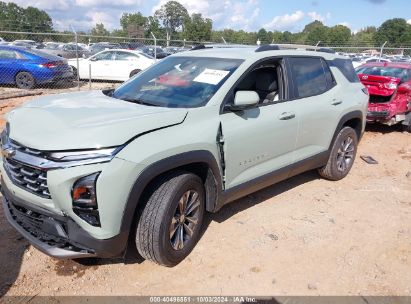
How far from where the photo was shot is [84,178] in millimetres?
2619

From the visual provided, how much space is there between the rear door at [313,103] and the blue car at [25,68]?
9.71 meters

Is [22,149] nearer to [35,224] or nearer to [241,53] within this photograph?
[35,224]

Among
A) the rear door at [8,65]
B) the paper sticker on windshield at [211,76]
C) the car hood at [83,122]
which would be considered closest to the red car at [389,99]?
the paper sticker on windshield at [211,76]

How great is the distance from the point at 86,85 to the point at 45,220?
12.2 metres

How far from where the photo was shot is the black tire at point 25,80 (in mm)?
12109

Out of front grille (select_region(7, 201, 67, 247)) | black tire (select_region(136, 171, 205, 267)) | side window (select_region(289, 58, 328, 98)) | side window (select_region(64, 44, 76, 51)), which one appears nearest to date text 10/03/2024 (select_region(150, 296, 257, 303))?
black tire (select_region(136, 171, 205, 267))

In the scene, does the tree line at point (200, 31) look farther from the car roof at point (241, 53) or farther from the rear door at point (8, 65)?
the car roof at point (241, 53)

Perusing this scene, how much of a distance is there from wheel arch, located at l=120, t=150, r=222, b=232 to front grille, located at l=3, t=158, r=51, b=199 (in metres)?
0.59

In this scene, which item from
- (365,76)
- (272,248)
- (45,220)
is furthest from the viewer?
(365,76)

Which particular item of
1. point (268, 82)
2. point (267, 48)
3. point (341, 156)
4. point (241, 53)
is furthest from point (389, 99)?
point (241, 53)

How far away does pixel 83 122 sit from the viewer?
2869 millimetres

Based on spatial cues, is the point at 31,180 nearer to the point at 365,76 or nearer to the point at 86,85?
the point at 365,76

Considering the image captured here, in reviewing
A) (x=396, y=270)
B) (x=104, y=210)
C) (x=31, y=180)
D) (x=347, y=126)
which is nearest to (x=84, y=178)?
(x=104, y=210)

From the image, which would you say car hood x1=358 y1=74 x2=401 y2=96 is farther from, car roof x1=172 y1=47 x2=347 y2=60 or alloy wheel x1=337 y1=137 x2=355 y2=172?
car roof x1=172 y1=47 x2=347 y2=60
